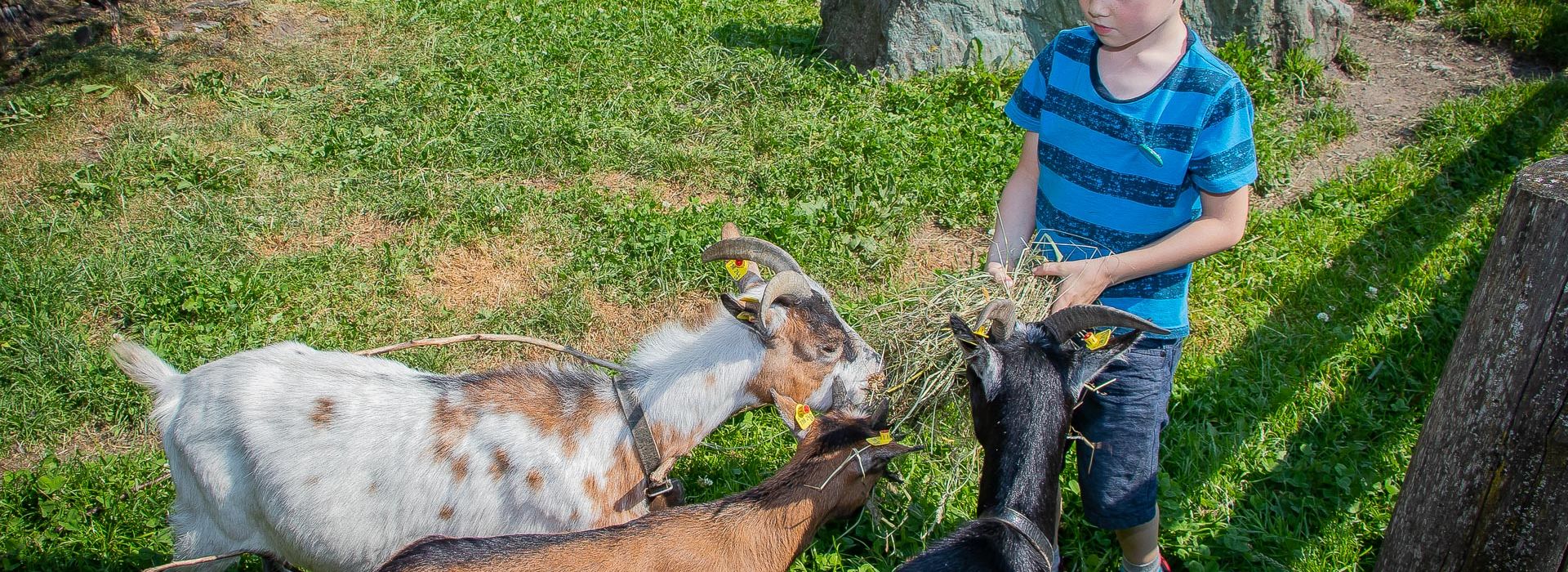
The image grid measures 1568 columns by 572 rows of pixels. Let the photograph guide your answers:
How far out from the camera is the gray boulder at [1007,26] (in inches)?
278

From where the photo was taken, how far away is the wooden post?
2.57 metres

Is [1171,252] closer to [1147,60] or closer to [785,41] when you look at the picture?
[1147,60]

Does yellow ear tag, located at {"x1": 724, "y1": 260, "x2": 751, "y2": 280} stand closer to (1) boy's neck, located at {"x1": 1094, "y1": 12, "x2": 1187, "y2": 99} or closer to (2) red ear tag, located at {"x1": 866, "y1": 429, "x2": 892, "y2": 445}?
(2) red ear tag, located at {"x1": 866, "y1": 429, "x2": 892, "y2": 445}

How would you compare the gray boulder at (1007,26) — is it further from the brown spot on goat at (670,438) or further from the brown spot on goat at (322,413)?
the brown spot on goat at (322,413)

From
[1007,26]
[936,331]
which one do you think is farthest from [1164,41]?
[1007,26]

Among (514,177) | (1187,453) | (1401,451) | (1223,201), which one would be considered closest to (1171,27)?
(1223,201)

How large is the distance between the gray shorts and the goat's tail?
3.35 metres

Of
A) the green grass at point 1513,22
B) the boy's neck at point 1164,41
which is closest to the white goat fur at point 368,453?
the boy's neck at point 1164,41

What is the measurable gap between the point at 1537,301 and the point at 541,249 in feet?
15.3

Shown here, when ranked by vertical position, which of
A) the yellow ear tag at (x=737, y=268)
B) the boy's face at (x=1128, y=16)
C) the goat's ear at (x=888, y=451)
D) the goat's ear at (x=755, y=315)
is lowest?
the goat's ear at (x=888, y=451)

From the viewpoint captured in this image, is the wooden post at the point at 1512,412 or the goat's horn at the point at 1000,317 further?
the goat's horn at the point at 1000,317

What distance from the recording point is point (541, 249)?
226 inches

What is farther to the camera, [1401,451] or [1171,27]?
[1401,451]

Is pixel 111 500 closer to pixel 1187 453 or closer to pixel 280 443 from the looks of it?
pixel 280 443
